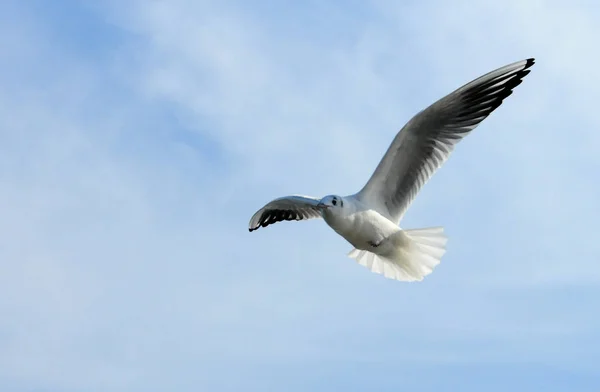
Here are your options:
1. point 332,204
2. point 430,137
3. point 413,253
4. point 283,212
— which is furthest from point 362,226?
point 283,212

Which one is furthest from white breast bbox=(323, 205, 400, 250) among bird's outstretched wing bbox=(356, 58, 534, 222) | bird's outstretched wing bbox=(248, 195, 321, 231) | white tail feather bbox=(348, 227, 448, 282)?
bird's outstretched wing bbox=(248, 195, 321, 231)

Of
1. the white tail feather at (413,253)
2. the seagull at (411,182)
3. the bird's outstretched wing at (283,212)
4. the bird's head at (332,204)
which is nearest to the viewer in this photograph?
the bird's head at (332,204)

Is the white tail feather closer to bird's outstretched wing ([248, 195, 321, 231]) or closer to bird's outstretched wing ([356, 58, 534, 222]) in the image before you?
bird's outstretched wing ([356, 58, 534, 222])

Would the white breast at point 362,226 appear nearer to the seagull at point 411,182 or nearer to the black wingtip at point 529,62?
the seagull at point 411,182

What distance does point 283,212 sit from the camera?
969 centimetres

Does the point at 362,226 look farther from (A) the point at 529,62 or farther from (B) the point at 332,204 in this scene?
(A) the point at 529,62

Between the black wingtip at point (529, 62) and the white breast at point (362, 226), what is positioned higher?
the black wingtip at point (529, 62)

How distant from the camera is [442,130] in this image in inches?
320

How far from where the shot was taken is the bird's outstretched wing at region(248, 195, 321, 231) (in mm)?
9135

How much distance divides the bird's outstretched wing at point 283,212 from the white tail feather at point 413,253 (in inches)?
40.0

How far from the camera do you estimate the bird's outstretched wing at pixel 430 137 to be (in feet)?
26.2

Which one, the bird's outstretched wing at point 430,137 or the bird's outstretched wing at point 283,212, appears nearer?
the bird's outstretched wing at point 430,137

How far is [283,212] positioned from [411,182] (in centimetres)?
183

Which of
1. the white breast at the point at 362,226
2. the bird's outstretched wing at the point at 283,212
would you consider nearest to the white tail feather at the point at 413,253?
the white breast at the point at 362,226
